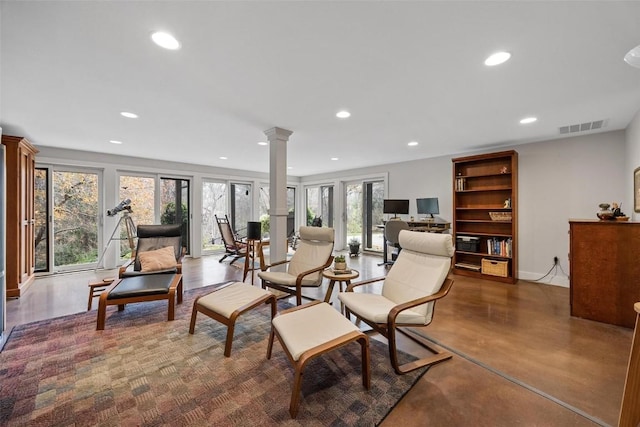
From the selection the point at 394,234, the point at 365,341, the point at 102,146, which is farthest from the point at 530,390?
the point at 102,146

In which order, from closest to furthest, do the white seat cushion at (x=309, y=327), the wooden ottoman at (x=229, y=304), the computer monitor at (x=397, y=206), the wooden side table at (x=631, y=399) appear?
the wooden side table at (x=631, y=399) → the white seat cushion at (x=309, y=327) → the wooden ottoman at (x=229, y=304) → the computer monitor at (x=397, y=206)

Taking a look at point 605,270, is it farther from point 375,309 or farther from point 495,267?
point 375,309

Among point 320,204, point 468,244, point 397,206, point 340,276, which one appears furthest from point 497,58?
point 320,204

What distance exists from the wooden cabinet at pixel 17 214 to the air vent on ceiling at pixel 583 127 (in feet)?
24.8

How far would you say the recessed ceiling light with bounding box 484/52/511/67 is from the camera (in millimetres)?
1869

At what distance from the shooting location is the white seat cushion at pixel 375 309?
2.03 m

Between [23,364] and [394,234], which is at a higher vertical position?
[394,234]

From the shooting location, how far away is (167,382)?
6.03ft

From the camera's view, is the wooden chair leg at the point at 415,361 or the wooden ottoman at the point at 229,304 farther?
the wooden ottoman at the point at 229,304

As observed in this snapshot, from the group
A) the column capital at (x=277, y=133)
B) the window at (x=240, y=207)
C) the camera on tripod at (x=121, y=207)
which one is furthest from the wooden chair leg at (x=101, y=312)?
the window at (x=240, y=207)

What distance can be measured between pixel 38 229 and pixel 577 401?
7.30 metres

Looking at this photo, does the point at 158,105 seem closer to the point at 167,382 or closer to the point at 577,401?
the point at 167,382

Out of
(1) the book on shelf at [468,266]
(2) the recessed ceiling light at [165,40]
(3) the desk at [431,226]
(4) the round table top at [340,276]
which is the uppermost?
(2) the recessed ceiling light at [165,40]

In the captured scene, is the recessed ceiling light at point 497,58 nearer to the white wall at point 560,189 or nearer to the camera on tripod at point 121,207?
the white wall at point 560,189
